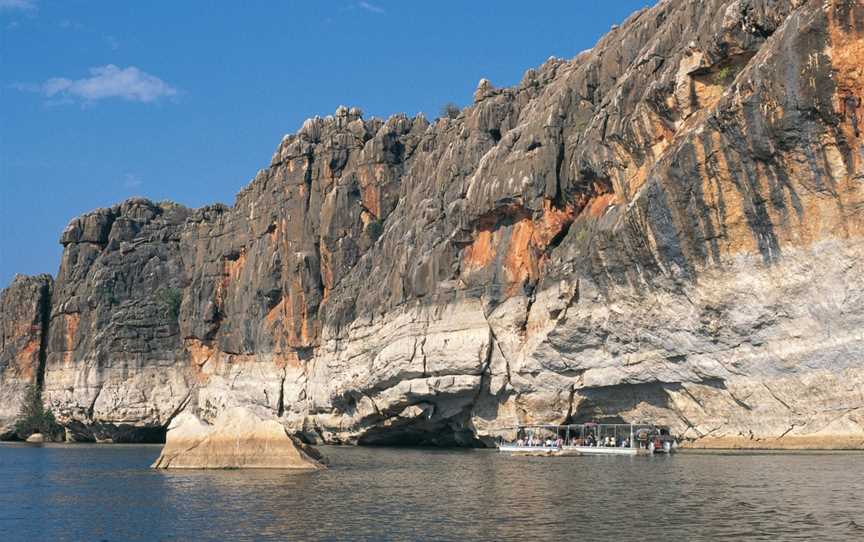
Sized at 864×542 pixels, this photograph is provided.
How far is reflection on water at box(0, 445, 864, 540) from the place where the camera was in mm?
27688

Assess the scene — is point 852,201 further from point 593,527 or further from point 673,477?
point 593,527

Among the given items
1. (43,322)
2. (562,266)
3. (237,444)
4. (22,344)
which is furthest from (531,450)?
(22,344)

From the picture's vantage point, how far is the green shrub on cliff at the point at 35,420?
374 feet

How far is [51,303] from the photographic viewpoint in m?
120

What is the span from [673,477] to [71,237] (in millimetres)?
93574

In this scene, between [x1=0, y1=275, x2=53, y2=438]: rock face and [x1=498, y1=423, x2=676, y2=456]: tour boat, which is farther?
[x1=0, y1=275, x2=53, y2=438]: rock face

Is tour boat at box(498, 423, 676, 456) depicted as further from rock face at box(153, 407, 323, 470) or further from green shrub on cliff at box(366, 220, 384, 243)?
green shrub on cliff at box(366, 220, 384, 243)

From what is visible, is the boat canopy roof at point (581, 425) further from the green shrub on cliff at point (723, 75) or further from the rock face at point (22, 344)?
the rock face at point (22, 344)

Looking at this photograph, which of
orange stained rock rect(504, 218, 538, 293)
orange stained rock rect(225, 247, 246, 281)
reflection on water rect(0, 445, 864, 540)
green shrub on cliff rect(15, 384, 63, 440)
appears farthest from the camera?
green shrub on cliff rect(15, 384, 63, 440)

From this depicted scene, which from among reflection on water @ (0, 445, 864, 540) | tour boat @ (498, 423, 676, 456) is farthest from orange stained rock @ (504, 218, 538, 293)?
reflection on water @ (0, 445, 864, 540)

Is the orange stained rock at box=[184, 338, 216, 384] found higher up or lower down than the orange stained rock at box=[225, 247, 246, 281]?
lower down

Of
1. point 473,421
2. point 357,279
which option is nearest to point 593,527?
point 473,421

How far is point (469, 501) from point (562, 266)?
27.3 metres

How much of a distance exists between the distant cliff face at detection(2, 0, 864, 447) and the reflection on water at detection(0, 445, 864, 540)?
6.40 meters
